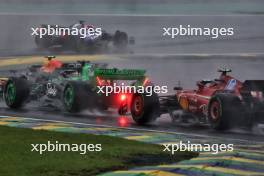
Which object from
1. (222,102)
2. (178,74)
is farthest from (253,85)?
(178,74)

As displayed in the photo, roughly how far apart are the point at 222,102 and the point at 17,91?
5505 millimetres

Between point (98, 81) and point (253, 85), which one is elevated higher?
point (98, 81)

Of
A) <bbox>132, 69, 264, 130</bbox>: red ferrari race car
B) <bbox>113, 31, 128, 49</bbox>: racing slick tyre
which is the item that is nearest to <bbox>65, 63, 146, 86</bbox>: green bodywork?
<bbox>113, 31, 128, 49</bbox>: racing slick tyre

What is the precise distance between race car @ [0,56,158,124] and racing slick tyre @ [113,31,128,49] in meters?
0.50

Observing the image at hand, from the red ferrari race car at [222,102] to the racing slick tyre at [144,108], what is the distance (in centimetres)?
5

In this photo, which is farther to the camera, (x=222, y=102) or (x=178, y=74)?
(x=178, y=74)

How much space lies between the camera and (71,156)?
35.4 feet

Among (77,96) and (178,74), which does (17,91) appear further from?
(178,74)

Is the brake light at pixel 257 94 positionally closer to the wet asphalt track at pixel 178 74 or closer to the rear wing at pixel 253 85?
the rear wing at pixel 253 85

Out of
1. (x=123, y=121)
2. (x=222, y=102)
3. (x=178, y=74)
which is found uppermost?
(x=178, y=74)

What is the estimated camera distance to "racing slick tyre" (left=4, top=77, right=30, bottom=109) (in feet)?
56.7

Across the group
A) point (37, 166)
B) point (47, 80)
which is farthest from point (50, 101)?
point (37, 166)

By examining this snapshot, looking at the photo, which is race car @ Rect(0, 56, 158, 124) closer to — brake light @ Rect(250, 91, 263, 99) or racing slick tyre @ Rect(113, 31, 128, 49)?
racing slick tyre @ Rect(113, 31, 128, 49)

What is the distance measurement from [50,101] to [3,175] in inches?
321
